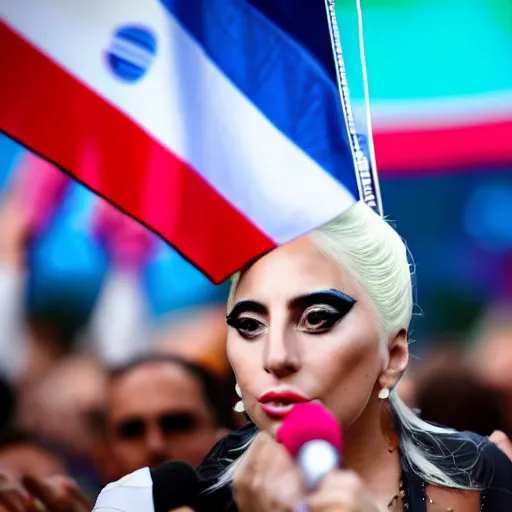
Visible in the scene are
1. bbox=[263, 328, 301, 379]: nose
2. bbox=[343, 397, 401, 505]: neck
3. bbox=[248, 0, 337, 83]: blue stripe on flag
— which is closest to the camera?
bbox=[263, 328, 301, 379]: nose

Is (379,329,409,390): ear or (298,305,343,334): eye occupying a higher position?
(298,305,343,334): eye

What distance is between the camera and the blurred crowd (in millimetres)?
1503

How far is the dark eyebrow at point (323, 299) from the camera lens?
130cm

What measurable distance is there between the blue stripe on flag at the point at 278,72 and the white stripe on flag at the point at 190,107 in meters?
0.02

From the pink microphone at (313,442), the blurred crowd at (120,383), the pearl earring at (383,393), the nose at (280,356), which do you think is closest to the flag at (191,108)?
the blurred crowd at (120,383)

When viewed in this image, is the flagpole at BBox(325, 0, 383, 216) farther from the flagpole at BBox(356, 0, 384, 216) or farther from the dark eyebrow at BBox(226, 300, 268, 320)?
the dark eyebrow at BBox(226, 300, 268, 320)

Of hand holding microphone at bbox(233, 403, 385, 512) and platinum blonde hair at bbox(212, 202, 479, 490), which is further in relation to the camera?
platinum blonde hair at bbox(212, 202, 479, 490)

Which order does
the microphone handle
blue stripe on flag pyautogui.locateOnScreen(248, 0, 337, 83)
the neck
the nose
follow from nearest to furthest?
the microphone handle → the nose → the neck → blue stripe on flag pyautogui.locateOnScreen(248, 0, 337, 83)

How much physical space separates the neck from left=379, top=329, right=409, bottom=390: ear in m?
0.04

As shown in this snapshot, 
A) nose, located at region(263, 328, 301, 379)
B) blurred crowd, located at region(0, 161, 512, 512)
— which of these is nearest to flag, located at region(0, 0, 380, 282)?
blurred crowd, located at region(0, 161, 512, 512)

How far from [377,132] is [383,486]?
0.62 meters

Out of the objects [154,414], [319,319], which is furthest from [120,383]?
[319,319]

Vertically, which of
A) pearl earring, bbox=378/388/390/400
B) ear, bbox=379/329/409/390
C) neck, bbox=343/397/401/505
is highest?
ear, bbox=379/329/409/390

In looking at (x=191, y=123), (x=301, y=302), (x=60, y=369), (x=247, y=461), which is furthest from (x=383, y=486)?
(x=191, y=123)
